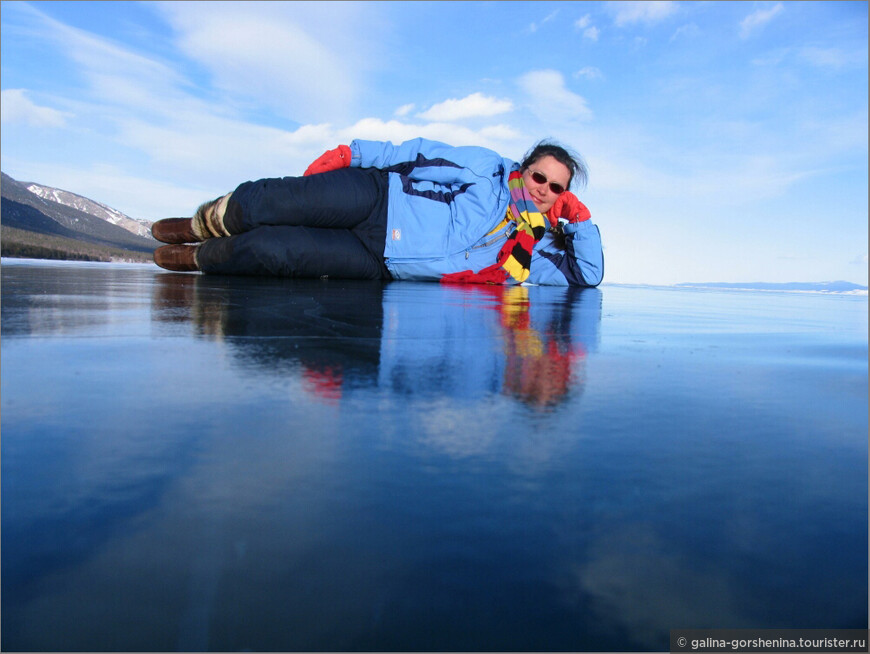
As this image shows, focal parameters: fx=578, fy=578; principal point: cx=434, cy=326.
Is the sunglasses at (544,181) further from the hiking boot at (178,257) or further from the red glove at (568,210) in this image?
the hiking boot at (178,257)

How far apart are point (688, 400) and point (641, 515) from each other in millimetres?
394

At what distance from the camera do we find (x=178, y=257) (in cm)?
378

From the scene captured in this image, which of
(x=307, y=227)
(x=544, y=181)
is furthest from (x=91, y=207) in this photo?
(x=544, y=181)

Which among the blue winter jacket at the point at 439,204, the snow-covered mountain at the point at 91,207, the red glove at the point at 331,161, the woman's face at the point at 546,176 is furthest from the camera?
the snow-covered mountain at the point at 91,207

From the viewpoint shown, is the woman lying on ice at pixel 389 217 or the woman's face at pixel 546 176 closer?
the woman lying on ice at pixel 389 217

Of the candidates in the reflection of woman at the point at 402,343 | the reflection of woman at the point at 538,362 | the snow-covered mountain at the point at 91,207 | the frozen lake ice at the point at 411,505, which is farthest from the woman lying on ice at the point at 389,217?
the snow-covered mountain at the point at 91,207

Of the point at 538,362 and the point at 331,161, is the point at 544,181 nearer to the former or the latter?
the point at 331,161

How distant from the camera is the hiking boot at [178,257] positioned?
3.71 metres

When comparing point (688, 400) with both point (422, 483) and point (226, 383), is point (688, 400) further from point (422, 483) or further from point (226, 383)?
point (226, 383)

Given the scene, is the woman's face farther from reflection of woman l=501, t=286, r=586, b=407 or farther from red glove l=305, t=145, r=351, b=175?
reflection of woman l=501, t=286, r=586, b=407

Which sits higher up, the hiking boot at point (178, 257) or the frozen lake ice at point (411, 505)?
the hiking boot at point (178, 257)

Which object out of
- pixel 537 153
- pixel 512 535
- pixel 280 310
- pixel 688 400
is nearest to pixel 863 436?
pixel 688 400

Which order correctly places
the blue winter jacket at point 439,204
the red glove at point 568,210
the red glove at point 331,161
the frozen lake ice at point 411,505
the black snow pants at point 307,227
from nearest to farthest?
the frozen lake ice at point 411,505 → the black snow pants at point 307,227 → the red glove at point 331,161 → the blue winter jacket at point 439,204 → the red glove at point 568,210

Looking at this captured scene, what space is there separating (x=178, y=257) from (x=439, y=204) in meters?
1.76
